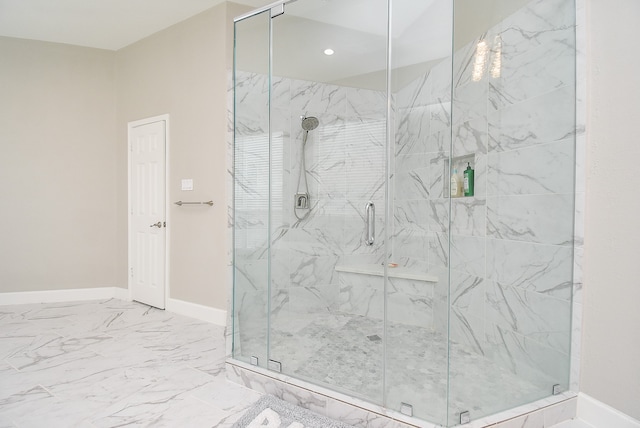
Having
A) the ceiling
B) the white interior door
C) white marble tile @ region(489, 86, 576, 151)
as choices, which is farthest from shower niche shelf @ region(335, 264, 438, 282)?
the ceiling

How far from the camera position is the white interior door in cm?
344

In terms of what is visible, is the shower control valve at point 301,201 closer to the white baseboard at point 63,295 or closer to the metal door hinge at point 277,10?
the metal door hinge at point 277,10

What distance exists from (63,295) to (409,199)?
3651 mm

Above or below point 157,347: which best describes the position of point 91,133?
above

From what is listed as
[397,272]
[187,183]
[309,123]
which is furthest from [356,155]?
[187,183]

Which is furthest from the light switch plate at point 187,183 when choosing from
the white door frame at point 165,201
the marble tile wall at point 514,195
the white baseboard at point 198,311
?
the marble tile wall at point 514,195

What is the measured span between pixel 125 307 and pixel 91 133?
6.25 feet

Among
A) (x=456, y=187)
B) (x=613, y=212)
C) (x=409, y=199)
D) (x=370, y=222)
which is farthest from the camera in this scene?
(x=370, y=222)

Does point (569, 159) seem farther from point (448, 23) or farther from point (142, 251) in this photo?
point (142, 251)

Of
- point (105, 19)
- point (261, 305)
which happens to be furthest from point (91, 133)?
point (261, 305)

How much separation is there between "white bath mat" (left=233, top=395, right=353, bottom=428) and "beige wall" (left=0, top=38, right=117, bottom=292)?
2.95m

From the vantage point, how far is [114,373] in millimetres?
2051

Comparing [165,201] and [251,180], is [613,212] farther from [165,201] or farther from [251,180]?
[165,201]

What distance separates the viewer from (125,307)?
3475 millimetres
